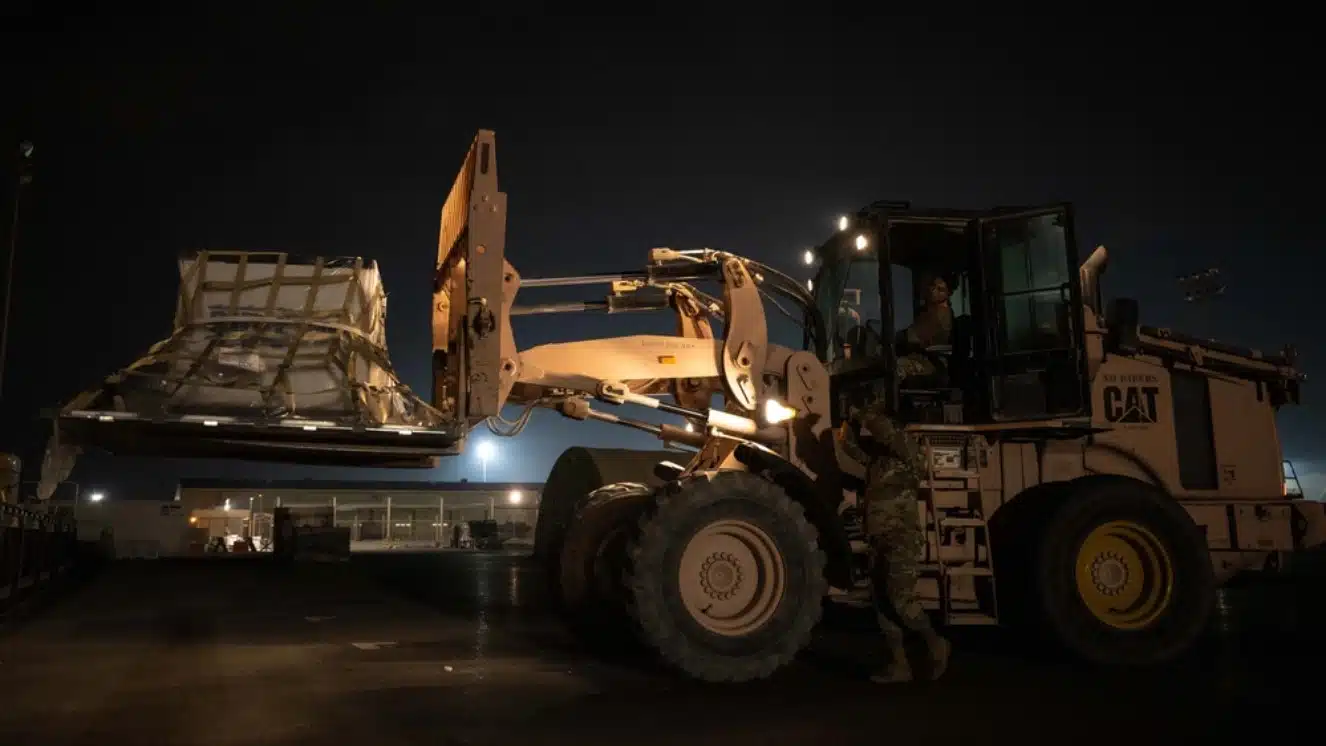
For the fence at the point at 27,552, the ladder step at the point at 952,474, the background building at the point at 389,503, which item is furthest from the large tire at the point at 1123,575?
the background building at the point at 389,503

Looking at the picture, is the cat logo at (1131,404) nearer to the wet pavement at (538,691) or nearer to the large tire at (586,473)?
the wet pavement at (538,691)

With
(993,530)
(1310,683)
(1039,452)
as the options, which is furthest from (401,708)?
(1310,683)

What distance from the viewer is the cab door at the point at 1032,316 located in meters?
8.84

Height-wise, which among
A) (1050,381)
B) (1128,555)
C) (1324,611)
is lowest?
(1324,611)

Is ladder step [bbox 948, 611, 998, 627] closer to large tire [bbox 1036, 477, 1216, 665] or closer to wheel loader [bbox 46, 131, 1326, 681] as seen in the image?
wheel loader [bbox 46, 131, 1326, 681]

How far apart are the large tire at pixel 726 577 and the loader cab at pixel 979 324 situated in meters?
1.89

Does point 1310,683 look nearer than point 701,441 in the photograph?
Yes

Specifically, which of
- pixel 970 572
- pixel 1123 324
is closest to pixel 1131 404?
pixel 1123 324

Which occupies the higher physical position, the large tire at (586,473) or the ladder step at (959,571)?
the large tire at (586,473)

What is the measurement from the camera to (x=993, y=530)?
8.81 meters

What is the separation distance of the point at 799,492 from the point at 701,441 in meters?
1.71

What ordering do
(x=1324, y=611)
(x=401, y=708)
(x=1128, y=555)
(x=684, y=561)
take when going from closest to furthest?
1. (x=401, y=708)
2. (x=684, y=561)
3. (x=1128, y=555)
4. (x=1324, y=611)

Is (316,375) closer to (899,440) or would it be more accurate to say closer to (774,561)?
(774,561)

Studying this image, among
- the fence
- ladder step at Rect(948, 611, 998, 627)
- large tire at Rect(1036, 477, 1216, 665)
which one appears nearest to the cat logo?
large tire at Rect(1036, 477, 1216, 665)
